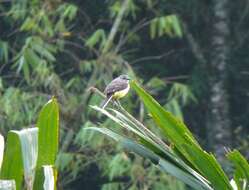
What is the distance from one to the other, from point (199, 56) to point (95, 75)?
1754 mm

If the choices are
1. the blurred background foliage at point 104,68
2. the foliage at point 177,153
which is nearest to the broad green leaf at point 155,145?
the foliage at point 177,153

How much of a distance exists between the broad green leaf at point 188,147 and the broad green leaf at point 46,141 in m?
0.28

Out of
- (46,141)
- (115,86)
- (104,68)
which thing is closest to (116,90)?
(115,86)

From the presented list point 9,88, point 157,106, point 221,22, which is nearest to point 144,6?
point 221,22

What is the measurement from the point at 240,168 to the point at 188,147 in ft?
0.40

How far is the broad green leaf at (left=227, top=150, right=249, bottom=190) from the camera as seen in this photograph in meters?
2.19

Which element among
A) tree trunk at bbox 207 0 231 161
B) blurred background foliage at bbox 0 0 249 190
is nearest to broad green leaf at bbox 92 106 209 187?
blurred background foliage at bbox 0 0 249 190

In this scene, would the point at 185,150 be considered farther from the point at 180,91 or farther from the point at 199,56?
the point at 199,56

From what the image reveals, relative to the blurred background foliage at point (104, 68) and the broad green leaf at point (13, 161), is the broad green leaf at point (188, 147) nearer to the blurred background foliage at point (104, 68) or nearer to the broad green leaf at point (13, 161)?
the broad green leaf at point (13, 161)

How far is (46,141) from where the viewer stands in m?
2.11

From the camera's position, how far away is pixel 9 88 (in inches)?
390

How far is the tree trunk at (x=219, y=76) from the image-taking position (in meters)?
11.0

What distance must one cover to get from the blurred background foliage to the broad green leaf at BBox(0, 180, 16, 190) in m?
7.35

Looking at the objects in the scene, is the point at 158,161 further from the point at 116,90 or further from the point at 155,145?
the point at 116,90
